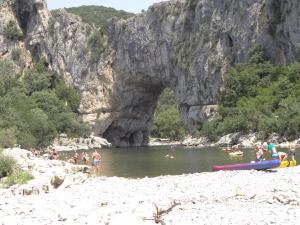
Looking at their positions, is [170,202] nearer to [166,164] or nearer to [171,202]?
[171,202]

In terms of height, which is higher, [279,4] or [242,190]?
[279,4]

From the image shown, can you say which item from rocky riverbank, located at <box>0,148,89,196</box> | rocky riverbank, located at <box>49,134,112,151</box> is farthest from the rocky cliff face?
rocky riverbank, located at <box>0,148,89,196</box>

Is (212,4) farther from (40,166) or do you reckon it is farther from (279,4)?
(40,166)

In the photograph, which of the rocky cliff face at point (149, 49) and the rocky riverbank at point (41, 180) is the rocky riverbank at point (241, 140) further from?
the rocky riverbank at point (41, 180)

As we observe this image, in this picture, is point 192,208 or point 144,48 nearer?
point 192,208

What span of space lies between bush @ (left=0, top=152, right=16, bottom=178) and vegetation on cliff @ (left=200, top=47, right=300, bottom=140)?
37.5 meters

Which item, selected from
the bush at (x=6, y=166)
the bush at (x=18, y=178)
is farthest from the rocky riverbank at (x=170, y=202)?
the bush at (x=6, y=166)

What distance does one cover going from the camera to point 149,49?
89938mm

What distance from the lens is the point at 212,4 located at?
265 ft

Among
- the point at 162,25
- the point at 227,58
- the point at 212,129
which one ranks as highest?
the point at 162,25

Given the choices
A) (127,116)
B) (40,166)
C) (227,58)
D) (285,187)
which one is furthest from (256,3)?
(285,187)

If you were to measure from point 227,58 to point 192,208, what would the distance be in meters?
64.3

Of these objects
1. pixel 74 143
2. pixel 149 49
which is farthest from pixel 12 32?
pixel 74 143

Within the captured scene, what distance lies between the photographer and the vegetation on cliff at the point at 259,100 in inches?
2298
